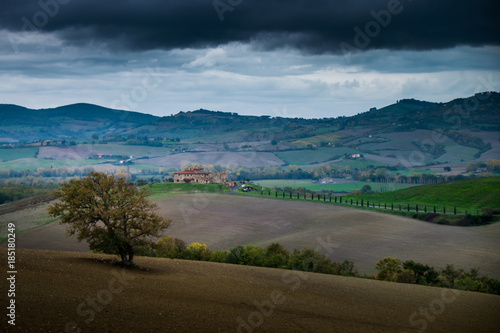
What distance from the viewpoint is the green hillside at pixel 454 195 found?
12112 centimetres

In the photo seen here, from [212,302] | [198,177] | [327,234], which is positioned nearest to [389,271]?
[327,234]

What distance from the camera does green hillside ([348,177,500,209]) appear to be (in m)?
121

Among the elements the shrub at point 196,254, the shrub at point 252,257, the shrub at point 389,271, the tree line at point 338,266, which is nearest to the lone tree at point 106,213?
the tree line at point 338,266

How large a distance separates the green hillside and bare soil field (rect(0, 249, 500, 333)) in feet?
277

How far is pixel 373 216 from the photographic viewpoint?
4035 inches

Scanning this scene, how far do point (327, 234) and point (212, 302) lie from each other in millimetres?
57955

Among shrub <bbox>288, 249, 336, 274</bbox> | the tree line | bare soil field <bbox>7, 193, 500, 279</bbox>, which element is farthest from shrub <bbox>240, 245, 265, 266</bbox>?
bare soil field <bbox>7, 193, 500, 279</bbox>

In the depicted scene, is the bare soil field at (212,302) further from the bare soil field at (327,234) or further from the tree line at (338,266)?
the bare soil field at (327,234)

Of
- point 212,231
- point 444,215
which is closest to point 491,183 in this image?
point 444,215

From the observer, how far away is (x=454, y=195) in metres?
130

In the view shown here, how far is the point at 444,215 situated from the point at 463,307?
7018 centimetres

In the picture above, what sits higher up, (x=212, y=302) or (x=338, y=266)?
(x=212, y=302)

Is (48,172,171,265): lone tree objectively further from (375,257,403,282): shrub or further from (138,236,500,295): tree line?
(375,257,403,282): shrub

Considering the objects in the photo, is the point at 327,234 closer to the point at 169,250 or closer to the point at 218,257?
the point at 218,257
